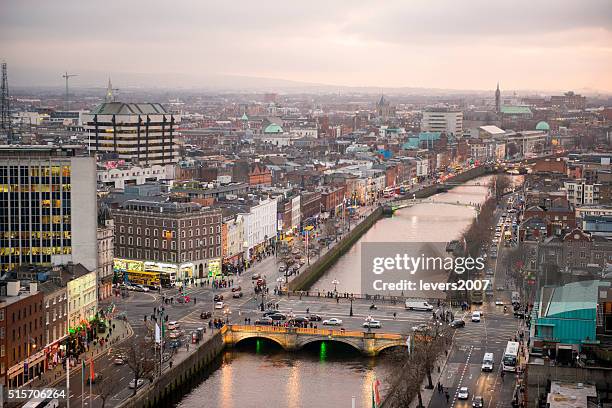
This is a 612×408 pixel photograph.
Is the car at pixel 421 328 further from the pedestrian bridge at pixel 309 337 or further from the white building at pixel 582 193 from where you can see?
the white building at pixel 582 193

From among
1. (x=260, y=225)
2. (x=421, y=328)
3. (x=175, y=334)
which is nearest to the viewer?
(x=421, y=328)

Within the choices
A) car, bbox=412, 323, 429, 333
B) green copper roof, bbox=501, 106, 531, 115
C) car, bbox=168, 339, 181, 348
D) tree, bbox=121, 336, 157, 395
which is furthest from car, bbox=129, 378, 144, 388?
green copper roof, bbox=501, 106, 531, 115

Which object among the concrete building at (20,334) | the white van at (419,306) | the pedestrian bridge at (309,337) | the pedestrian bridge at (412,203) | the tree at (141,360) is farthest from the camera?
the pedestrian bridge at (412,203)

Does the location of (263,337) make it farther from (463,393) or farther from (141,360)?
(463,393)

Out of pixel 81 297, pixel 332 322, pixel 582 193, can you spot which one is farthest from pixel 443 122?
pixel 81 297

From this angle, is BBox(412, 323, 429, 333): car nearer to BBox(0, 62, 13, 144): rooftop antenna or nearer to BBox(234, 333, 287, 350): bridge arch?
BBox(234, 333, 287, 350): bridge arch

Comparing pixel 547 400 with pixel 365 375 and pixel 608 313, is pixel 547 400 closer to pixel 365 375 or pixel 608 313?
pixel 608 313

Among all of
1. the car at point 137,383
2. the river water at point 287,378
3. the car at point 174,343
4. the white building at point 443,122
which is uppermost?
the white building at point 443,122

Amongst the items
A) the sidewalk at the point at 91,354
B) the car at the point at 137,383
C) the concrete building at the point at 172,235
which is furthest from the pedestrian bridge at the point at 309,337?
the concrete building at the point at 172,235
